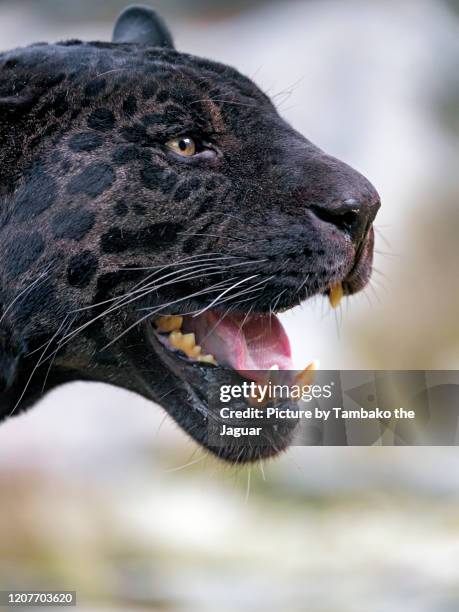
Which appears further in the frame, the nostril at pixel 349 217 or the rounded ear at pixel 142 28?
the rounded ear at pixel 142 28

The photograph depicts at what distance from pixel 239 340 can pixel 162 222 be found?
1.56ft

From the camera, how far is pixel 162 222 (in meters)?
2.80

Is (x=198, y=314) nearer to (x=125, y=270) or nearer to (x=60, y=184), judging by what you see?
(x=125, y=270)

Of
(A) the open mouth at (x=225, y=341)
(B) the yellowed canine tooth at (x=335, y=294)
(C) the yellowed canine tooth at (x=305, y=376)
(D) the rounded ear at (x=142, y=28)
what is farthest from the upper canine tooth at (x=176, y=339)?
(D) the rounded ear at (x=142, y=28)

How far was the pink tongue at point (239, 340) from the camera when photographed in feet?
9.77

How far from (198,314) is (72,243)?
1.46ft

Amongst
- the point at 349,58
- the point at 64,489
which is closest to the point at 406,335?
the point at 349,58

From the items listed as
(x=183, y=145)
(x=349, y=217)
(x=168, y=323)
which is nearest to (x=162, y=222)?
(x=183, y=145)

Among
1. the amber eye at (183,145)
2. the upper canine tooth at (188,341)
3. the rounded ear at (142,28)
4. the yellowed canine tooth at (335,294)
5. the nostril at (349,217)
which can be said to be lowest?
the upper canine tooth at (188,341)

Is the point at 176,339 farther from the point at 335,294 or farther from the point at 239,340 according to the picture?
the point at 335,294

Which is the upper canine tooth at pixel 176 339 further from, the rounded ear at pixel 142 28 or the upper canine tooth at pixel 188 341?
the rounded ear at pixel 142 28

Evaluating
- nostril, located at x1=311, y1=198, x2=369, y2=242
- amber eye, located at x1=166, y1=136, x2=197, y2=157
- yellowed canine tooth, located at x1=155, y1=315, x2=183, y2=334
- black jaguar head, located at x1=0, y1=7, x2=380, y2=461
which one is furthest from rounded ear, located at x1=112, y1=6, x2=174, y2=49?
nostril, located at x1=311, y1=198, x2=369, y2=242

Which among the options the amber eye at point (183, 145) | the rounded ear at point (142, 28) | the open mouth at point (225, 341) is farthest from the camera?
Result: the rounded ear at point (142, 28)

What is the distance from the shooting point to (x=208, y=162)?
285 cm
